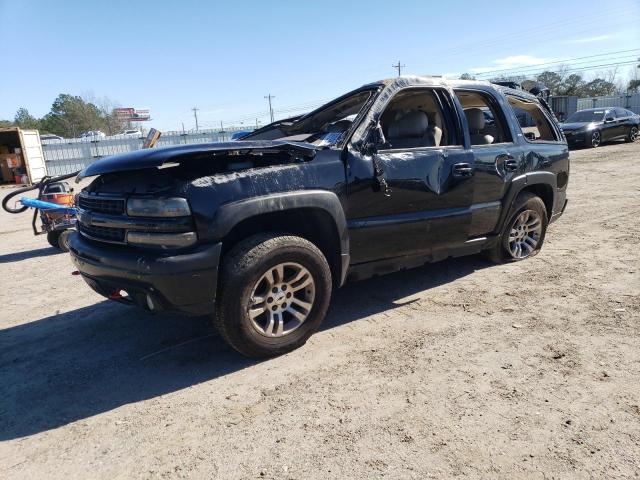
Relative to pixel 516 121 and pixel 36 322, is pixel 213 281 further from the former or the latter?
pixel 516 121

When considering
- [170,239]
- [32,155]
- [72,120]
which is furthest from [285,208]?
[72,120]

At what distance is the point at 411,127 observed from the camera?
14.5ft

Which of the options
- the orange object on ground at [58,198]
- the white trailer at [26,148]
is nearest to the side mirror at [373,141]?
the orange object on ground at [58,198]

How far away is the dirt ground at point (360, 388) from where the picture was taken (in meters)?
2.36

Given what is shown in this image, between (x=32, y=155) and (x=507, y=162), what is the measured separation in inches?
852

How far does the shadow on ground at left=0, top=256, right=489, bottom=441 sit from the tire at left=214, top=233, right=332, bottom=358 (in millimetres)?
268

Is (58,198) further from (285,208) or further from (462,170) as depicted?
(462,170)

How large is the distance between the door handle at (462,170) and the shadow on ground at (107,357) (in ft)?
3.81

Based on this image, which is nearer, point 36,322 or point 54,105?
point 36,322

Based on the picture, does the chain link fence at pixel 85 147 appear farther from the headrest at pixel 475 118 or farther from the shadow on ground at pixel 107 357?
the shadow on ground at pixel 107 357

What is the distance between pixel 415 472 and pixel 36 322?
3.78m

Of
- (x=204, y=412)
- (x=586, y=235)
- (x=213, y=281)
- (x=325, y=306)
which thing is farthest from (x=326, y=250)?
(x=586, y=235)

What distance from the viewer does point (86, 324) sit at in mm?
4277

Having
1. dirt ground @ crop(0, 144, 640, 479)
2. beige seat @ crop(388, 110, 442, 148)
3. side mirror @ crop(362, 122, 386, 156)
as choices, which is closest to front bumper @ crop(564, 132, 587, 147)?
dirt ground @ crop(0, 144, 640, 479)
